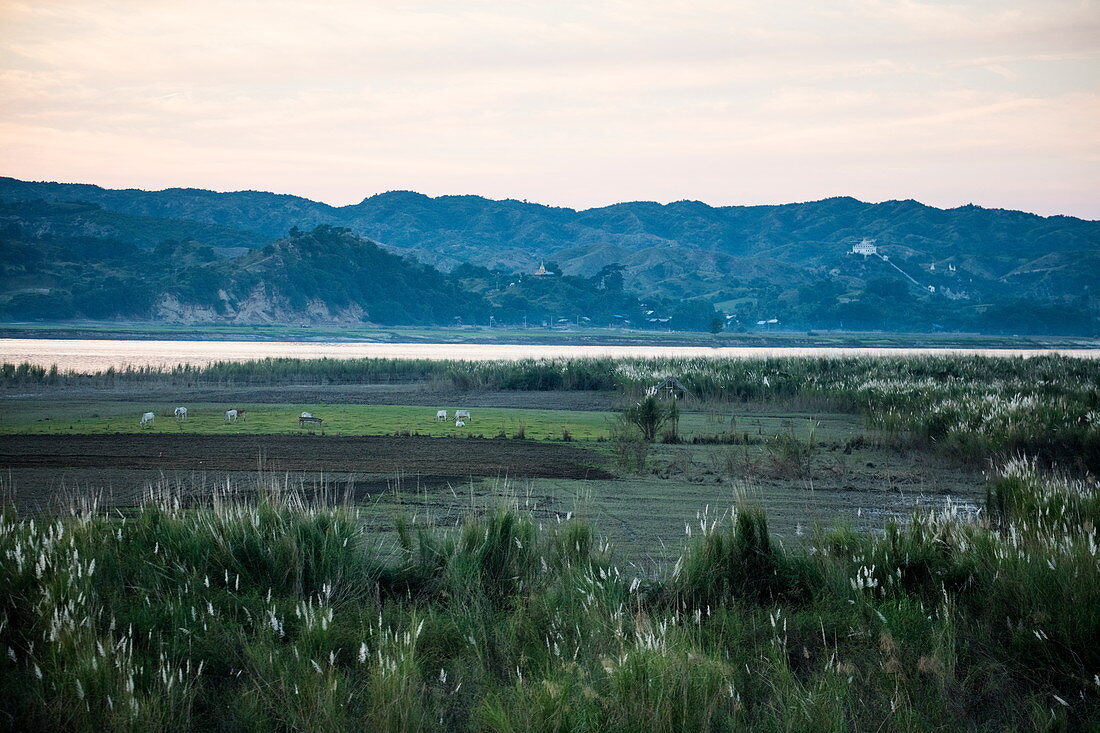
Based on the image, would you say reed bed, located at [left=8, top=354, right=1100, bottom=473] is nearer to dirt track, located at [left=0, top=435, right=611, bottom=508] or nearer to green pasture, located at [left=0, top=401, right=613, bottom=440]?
green pasture, located at [left=0, top=401, right=613, bottom=440]

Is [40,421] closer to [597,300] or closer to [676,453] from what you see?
[676,453]

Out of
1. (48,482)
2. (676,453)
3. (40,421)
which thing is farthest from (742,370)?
(48,482)

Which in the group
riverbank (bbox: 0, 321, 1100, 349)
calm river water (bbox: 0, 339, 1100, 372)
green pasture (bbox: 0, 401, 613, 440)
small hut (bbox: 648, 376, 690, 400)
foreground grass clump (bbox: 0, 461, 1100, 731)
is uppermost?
foreground grass clump (bbox: 0, 461, 1100, 731)

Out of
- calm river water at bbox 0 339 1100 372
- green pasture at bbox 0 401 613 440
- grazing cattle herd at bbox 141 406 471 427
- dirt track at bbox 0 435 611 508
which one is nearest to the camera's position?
dirt track at bbox 0 435 611 508

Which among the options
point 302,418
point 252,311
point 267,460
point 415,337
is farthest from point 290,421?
point 252,311

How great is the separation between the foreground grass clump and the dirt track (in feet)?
15.1

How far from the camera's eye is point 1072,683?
572 centimetres

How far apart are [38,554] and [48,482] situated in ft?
21.1

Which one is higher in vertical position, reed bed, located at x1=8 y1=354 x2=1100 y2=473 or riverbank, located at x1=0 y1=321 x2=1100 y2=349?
reed bed, located at x1=8 y1=354 x2=1100 y2=473

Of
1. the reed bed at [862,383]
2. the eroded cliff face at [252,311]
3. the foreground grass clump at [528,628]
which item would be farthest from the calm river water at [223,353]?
the eroded cliff face at [252,311]

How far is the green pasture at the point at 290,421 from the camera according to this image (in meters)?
20.5

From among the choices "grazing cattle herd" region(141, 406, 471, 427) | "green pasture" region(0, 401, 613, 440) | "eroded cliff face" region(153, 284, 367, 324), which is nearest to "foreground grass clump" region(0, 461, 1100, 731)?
"green pasture" region(0, 401, 613, 440)

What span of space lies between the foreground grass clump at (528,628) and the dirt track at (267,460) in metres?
4.61

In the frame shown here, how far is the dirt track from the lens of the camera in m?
12.8
